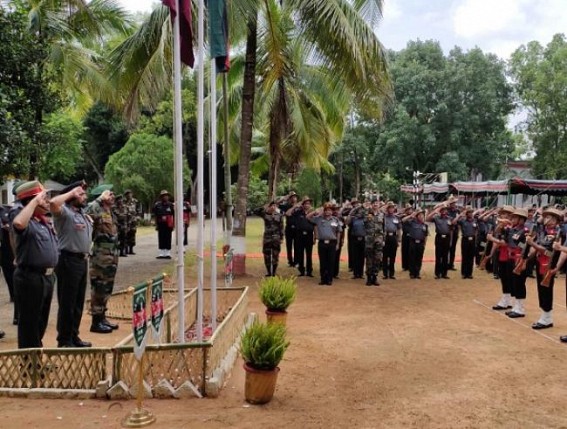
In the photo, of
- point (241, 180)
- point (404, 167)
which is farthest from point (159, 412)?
point (404, 167)

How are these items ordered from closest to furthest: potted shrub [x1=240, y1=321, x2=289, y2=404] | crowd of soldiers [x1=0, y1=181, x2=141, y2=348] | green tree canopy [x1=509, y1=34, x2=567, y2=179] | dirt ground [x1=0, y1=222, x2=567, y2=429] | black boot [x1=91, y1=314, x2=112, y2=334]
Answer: dirt ground [x1=0, y1=222, x2=567, y2=429], potted shrub [x1=240, y1=321, x2=289, y2=404], crowd of soldiers [x1=0, y1=181, x2=141, y2=348], black boot [x1=91, y1=314, x2=112, y2=334], green tree canopy [x1=509, y1=34, x2=567, y2=179]

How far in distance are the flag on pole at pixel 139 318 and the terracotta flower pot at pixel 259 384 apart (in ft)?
3.36

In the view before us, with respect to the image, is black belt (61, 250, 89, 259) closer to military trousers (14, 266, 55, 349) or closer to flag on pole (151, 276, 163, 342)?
military trousers (14, 266, 55, 349)

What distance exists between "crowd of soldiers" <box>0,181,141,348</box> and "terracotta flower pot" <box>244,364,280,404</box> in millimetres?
2121

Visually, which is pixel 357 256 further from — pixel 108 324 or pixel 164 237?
pixel 108 324

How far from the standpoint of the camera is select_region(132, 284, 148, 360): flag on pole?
4.07 meters

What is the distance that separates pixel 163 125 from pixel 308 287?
22544mm

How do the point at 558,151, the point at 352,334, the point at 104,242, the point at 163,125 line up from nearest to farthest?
1. the point at 104,242
2. the point at 352,334
3. the point at 163,125
4. the point at 558,151

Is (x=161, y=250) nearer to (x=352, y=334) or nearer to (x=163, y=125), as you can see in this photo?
(x=352, y=334)

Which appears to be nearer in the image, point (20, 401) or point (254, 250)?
point (20, 401)

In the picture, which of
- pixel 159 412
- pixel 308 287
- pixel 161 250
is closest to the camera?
pixel 159 412

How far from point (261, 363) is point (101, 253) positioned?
3.14 metres

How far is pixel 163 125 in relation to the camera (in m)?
31.4

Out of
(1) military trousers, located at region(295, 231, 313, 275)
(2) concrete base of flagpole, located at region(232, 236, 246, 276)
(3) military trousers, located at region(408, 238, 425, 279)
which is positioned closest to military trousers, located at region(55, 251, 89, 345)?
(2) concrete base of flagpole, located at region(232, 236, 246, 276)
